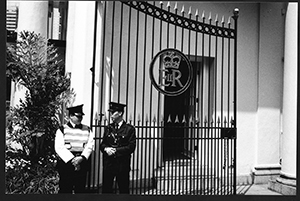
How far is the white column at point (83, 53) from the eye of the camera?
508cm

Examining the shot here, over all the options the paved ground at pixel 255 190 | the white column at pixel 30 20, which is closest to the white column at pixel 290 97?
the paved ground at pixel 255 190

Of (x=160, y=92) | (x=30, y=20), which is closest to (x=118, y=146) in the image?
(x=160, y=92)

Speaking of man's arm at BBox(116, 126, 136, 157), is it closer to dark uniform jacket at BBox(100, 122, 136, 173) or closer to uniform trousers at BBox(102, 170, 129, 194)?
dark uniform jacket at BBox(100, 122, 136, 173)

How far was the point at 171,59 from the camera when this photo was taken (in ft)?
16.8

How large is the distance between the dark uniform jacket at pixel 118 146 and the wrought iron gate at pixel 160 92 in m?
0.19

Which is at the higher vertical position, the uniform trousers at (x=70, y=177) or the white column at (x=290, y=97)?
the white column at (x=290, y=97)

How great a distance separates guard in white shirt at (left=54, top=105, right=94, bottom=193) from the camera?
13.8ft

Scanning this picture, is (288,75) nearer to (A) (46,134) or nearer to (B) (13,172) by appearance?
(A) (46,134)

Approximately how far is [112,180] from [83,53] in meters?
2.16

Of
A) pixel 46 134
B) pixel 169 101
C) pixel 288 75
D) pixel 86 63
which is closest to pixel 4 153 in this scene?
pixel 46 134

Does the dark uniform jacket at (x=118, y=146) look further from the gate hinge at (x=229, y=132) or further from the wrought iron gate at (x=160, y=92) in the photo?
the gate hinge at (x=229, y=132)

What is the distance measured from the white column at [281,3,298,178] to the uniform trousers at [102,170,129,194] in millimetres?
2706

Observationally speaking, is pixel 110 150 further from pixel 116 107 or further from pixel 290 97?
pixel 290 97

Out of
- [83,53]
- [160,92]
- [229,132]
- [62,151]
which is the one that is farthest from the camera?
[83,53]
